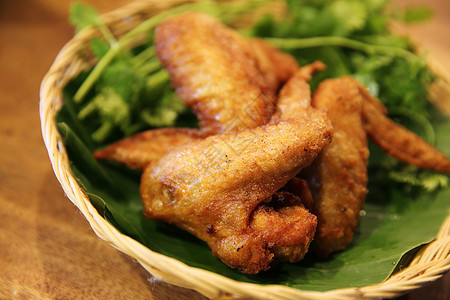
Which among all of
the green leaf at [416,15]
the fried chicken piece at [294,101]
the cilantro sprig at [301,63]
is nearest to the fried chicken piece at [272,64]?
the fried chicken piece at [294,101]

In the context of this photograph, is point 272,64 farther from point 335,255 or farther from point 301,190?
point 335,255

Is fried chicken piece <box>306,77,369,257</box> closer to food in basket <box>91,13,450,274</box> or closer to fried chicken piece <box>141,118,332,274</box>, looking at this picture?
food in basket <box>91,13,450,274</box>

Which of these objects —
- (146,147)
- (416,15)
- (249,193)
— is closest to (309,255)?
(249,193)

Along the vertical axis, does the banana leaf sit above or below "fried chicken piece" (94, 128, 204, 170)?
below

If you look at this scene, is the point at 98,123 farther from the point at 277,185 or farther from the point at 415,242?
the point at 415,242

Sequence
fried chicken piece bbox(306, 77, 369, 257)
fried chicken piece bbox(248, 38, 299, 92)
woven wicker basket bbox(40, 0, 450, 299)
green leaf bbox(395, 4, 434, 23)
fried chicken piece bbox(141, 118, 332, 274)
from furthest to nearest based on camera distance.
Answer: green leaf bbox(395, 4, 434, 23), fried chicken piece bbox(248, 38, 299, 92), fried chicken piece bbox(306, 77, 369, 257), fried chicken piece bbox(141, 118, 332, 274), woven wicker basket bbox(40, 0, 450, 299)

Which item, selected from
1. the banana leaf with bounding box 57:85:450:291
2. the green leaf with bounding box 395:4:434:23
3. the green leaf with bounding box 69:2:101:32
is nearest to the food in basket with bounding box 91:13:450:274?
the banana leaf with bounding box 57:85:450:291

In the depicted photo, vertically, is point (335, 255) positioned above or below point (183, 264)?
below

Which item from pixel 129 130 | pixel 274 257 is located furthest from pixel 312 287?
pixel 129 130
